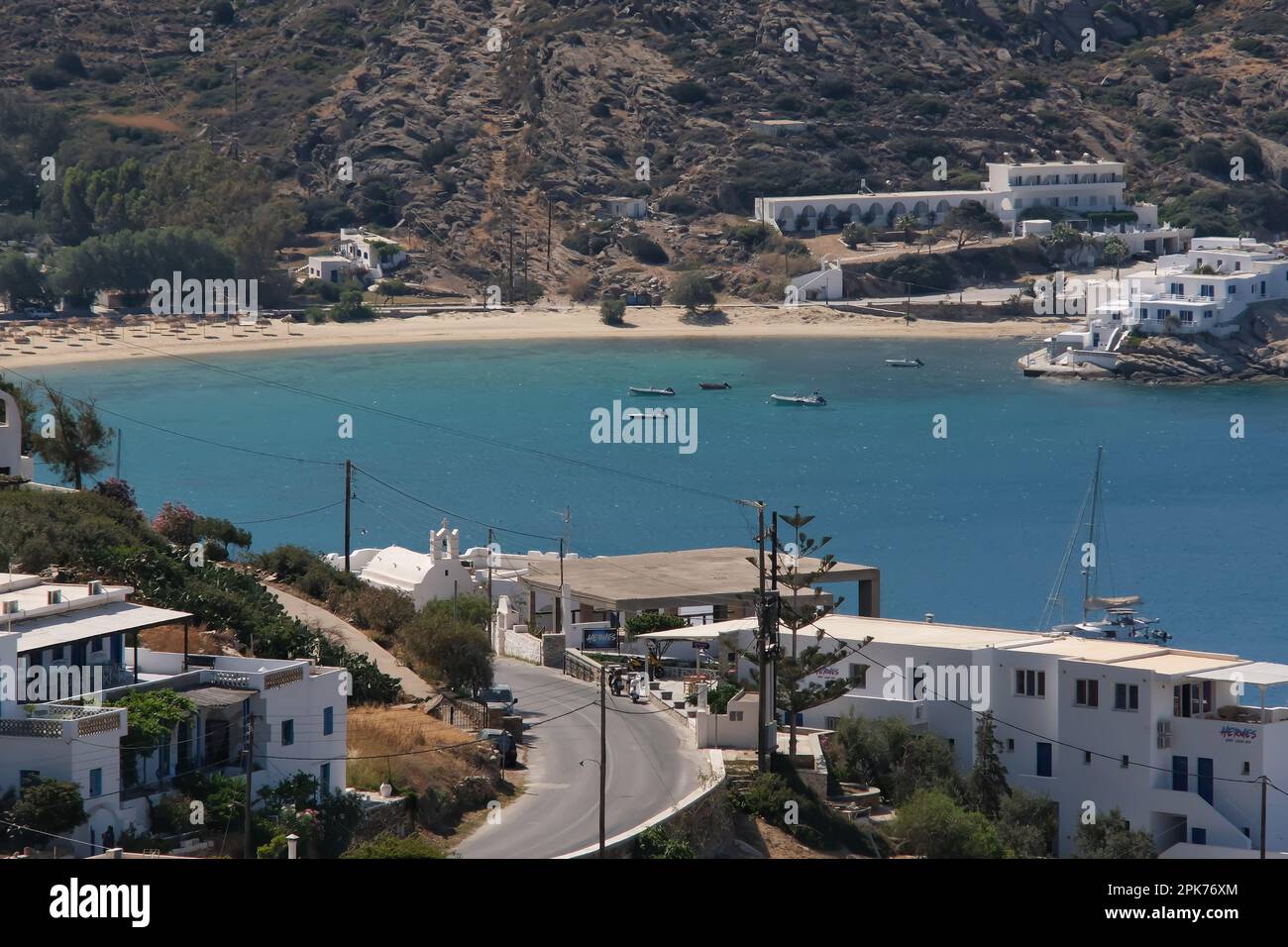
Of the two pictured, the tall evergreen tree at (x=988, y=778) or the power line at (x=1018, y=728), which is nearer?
the tall evergreen tree at (x=988, y=778)

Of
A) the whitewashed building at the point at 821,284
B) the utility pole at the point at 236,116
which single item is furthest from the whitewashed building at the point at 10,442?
the utility pole at the point at 236,116

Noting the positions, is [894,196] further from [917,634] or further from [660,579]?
[917,634]

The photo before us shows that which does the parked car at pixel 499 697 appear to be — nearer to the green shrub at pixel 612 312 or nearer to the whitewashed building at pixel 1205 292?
the whitewashed building at pixel 1205 292

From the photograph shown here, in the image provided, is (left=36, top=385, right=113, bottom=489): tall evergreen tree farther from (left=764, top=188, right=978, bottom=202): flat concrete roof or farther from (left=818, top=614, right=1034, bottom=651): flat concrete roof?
(left=764, top=188, right=978, bottom=202): flat concrete roof

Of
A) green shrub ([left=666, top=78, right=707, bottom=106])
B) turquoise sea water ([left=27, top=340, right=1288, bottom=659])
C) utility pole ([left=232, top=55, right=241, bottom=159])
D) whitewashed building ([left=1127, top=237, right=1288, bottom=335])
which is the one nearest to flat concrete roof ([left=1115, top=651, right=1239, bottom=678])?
turquoise sea water ([left=27, top=340, right=1288, bottom=659])

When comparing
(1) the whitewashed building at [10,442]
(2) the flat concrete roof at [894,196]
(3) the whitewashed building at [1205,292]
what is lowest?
(1) the whitewashed building at [10,442]
